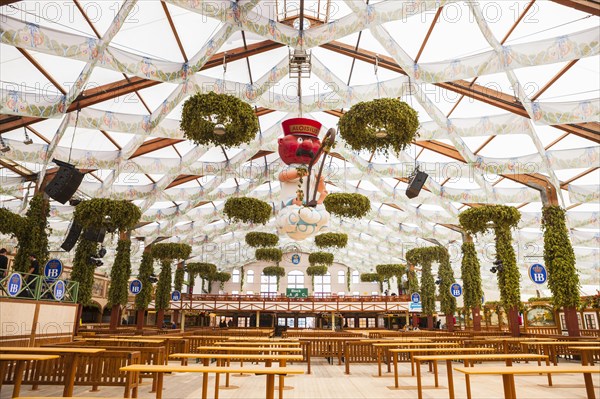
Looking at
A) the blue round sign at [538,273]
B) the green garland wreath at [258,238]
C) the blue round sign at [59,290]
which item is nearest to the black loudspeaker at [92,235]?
the blue round sign at [59,290]

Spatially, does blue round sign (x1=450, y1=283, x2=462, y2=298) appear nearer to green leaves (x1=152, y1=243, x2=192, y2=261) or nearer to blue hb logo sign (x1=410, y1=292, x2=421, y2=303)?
blue hb logo sign (x1=410, y1=292, x2=421, y2=303)

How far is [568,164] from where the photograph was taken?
1237cm

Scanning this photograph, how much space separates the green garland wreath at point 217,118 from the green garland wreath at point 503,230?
7418 millimetres

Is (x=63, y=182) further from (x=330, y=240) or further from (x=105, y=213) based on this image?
(x=330, y=240)

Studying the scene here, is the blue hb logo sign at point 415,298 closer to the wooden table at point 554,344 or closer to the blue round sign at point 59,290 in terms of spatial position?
the wooden table at point 554,344

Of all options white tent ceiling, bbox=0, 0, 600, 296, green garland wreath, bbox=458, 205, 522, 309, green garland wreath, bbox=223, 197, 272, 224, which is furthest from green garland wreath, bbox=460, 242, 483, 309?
green garland wreath, bbox=223, 197, 272, 224

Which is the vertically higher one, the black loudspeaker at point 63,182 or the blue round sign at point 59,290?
the black loudspeaker at point 63,182

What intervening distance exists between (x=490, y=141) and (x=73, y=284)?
13233 mm

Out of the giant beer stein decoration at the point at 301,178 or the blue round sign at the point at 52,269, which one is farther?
the blue round sign at the point at 52,269

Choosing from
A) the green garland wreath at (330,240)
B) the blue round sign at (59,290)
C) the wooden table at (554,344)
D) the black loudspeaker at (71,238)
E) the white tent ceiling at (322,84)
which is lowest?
the wooden table at (554,344)

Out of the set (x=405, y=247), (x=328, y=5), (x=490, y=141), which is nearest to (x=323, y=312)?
(x=405, y=247)

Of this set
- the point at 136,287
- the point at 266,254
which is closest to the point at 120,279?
the point at 136,287

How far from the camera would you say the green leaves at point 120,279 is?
55.5 ft

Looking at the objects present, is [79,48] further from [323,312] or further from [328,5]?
[323,312]
